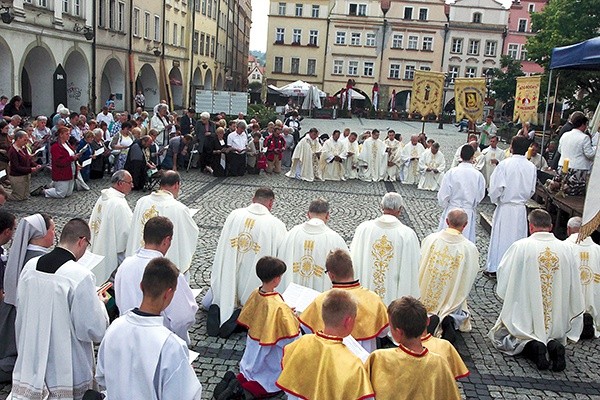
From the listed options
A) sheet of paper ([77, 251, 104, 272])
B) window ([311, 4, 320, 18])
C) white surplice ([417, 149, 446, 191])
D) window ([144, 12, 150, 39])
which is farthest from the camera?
window ([311, 4, 320, 18])

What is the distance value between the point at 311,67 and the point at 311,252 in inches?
2295

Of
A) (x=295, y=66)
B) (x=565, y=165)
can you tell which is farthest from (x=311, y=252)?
(x=295, y=66)

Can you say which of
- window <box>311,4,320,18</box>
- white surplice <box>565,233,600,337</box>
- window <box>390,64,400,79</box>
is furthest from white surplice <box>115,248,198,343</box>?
window <box>311,4,320,18</box>

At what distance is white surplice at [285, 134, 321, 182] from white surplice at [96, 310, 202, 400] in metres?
14.0

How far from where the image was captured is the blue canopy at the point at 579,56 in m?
10.0

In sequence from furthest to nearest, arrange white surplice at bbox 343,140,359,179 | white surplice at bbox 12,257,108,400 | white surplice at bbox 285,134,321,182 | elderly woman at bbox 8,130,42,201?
white surplice at bbox 343,140,359,179, white surplice at bbox 285,134,321,182, elderly woman at bbox 8,130,42,201, white surplice at bbox 12,257,108,400

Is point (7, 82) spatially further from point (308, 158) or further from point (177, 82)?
point (177, 82)

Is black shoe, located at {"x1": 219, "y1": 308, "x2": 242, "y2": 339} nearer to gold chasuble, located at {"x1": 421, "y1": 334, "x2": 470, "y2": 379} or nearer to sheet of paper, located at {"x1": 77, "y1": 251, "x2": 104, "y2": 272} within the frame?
sheet of paper, located at {"x1": 77, "y1": 251, "x2": 104, "y2": 272}

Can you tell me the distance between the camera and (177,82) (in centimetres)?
3928

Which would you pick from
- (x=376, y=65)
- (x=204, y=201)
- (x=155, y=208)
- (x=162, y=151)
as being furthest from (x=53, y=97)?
(x=376, y=65)

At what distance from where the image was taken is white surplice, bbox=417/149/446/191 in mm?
16719

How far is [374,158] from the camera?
1789 centimetres

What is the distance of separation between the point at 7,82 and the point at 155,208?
16.1 meters

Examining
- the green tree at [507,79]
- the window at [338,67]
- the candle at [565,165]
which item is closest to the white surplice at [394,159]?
the candle at [565,165]
